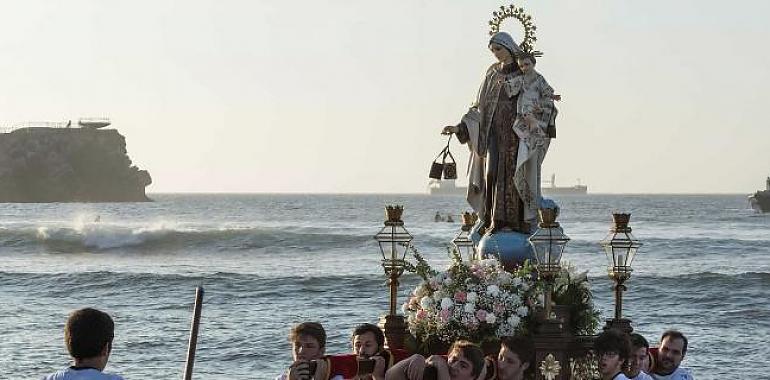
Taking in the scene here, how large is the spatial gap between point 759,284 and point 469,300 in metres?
39.5

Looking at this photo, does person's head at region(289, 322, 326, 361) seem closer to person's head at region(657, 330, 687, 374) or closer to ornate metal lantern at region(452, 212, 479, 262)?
person's head at region(657, 330, 687, 374)

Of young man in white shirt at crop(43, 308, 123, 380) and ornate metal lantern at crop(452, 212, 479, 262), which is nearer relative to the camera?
young man in white shirt at crop(43, 308, 123, 380)

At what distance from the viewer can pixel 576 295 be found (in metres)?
13.8

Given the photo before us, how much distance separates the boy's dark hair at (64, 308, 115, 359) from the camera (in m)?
7.65

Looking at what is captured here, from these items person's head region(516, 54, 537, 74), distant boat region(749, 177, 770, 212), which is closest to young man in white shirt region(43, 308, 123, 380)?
person's head region(516, 54, 537, 74)

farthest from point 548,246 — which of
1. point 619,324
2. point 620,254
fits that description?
point 619,324

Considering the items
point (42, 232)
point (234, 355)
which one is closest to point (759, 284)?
point (234, 355)

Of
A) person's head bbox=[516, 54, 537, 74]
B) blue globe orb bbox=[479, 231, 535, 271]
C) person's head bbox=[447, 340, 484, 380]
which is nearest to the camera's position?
person's head bbox=[447, 340, 484, 380]

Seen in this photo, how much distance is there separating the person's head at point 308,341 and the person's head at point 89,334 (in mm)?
2602

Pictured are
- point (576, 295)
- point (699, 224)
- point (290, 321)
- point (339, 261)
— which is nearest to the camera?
point (576, 295)

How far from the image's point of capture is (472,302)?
12.9 m

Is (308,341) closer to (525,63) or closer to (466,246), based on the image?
(466,246)

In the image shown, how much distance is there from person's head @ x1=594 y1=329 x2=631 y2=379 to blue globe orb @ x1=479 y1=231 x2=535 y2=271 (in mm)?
3903

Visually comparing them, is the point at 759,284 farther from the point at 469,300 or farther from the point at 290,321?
the point at 469,300
